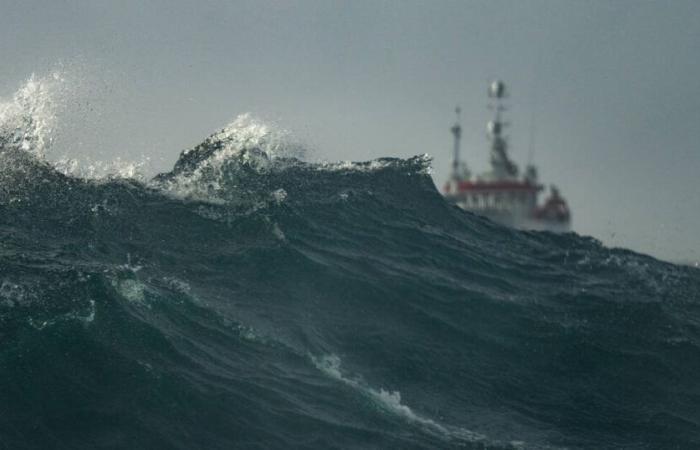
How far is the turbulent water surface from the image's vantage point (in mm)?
15375

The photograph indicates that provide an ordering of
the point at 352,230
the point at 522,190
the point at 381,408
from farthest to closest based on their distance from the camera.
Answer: the point at 522,190
the point at 352,230
the point at 381,408

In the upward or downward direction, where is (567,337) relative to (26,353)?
upward

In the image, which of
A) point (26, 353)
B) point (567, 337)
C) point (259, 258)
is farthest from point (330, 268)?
point (26, 353)

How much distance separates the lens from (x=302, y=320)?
66.5 ft

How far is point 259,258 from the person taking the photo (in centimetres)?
2366

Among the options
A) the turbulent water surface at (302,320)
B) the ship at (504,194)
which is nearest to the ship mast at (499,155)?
the ship at (504,194)

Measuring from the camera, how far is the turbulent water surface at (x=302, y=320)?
1538 centimetres

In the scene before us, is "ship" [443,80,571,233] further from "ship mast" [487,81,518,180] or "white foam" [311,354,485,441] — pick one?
"white foam" [311,354,485,441]

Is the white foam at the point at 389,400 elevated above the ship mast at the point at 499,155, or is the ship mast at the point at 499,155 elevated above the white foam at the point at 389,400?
the ship mast at the point at 499,155

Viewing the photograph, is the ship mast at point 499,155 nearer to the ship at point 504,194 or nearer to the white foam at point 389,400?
the ship at point 504,194

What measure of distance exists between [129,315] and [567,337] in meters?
11.7

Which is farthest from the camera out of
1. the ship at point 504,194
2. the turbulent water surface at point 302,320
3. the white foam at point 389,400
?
the ship at point 504,194

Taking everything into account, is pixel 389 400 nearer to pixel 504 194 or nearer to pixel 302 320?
pixel 302 320

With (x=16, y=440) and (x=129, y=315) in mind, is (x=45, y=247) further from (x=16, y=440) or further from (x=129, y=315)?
(x=16, y=440)
